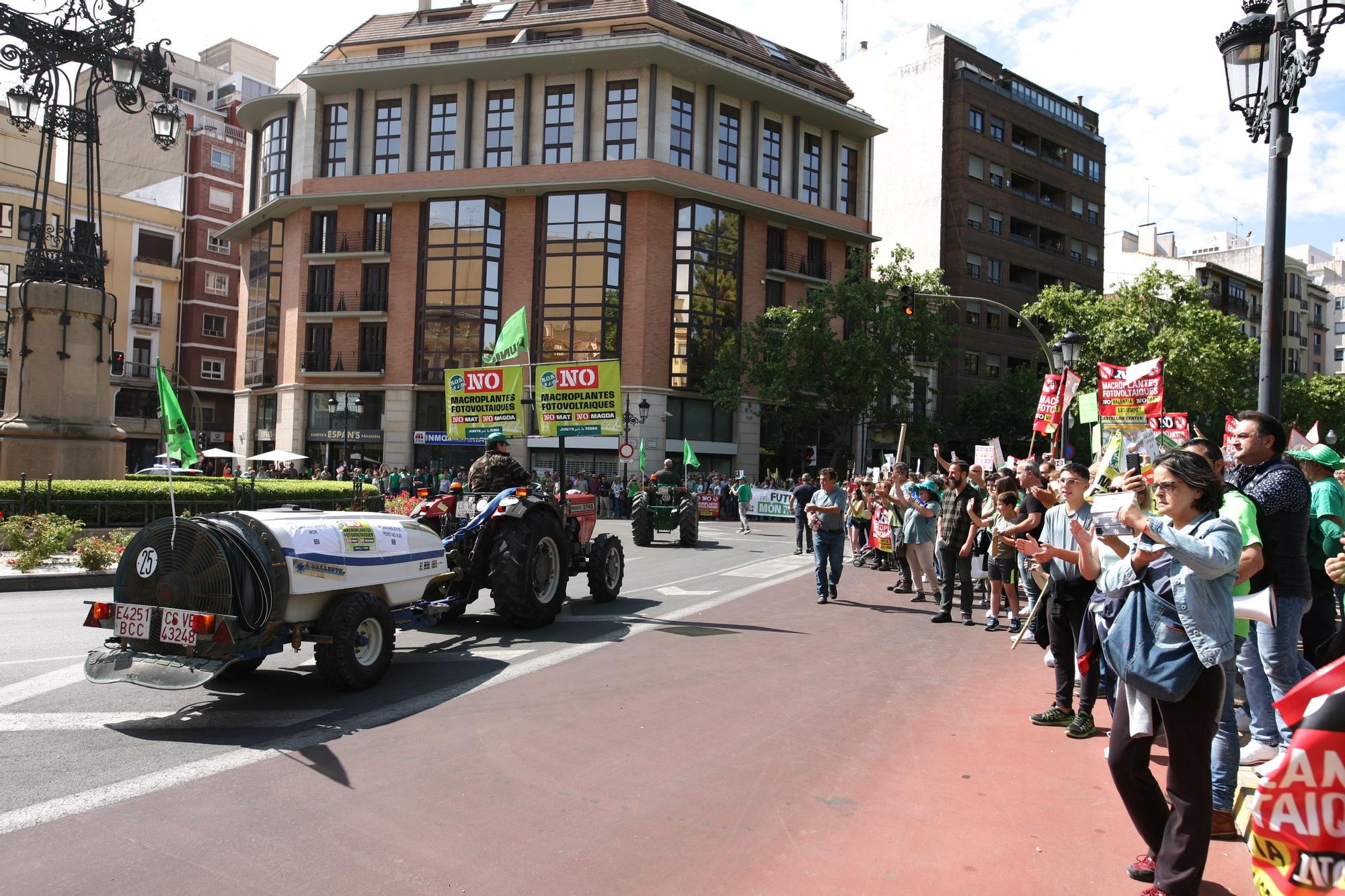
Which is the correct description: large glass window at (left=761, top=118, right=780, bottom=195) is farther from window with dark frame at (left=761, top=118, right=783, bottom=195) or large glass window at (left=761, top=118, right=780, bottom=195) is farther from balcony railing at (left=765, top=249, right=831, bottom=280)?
balcony railing at (left=765, top=249, right=831, bottom=280)

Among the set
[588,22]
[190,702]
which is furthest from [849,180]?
[190,702]

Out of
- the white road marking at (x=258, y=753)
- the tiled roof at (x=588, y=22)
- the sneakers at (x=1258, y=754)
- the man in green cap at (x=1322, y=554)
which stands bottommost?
the white road marking at (x=258, y=753)

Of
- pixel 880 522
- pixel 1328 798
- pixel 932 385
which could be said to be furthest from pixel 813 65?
pixel 1328 798

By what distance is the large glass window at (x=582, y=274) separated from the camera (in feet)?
128

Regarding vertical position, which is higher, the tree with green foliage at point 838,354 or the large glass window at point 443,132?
the large glass window at point 443,132

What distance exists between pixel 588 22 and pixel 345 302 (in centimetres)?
1677

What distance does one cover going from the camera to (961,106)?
167 ft

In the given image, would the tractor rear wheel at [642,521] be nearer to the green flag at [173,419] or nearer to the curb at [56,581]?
the green flag at [173,419]

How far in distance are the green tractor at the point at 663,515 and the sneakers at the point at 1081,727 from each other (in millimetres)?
14000

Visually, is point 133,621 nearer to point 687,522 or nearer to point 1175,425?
point 1175,425

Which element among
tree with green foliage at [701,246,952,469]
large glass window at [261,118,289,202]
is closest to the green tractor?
tree with green foliage at [701,246,952,469]

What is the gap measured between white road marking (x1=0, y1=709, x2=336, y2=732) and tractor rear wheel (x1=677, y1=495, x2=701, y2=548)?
1386 cm

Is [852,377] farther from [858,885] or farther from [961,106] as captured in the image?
[858,885]

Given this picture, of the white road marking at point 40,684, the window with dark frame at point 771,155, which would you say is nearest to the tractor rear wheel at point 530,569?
the white road marking at point 40,684
